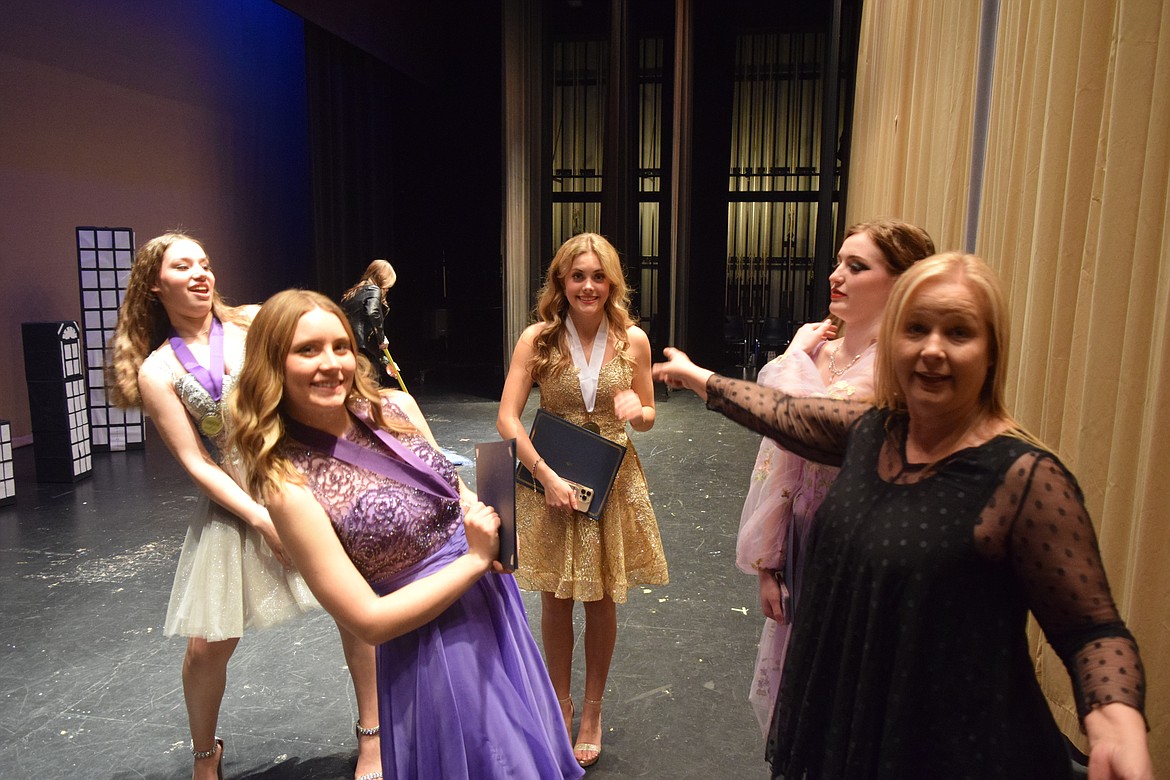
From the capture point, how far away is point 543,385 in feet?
8.00

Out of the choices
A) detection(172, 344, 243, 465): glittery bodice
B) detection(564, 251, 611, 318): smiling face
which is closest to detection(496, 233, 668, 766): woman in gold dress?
detection(564, 251, 611, 318): smiling face

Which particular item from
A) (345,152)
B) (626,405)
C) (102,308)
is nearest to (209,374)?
(626,405)

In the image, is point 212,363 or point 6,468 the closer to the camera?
point 212,363

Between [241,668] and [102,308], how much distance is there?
4.40 meters

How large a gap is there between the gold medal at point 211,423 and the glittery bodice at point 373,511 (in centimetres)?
74

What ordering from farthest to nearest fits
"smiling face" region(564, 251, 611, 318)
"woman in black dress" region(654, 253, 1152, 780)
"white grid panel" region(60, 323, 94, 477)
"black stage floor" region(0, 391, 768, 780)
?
1. "white grid panel" region(60, 323, 94, 477)
2. "black stage floor" region(0, 391, 768, 780)
3. "smiling face" region(564, 251, 611, 318)
4. "woman in black dress" region(654, 253, 1152, 780)

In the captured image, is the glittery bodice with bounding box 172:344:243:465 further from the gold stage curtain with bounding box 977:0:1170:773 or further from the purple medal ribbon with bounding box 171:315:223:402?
the gold stage curtain with bounding box 977:0:1170:773

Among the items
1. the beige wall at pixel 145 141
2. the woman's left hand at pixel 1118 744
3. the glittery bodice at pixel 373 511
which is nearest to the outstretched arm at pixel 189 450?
the glittery bodice at pixel 373 511

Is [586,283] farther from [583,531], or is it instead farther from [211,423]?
[211,423]

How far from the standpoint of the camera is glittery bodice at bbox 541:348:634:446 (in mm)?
2395

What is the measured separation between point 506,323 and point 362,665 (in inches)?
272

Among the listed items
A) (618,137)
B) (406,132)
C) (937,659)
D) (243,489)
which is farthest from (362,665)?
(406,132)

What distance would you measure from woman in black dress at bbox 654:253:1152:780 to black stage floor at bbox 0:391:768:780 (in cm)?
136

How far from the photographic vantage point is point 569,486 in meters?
2.28
